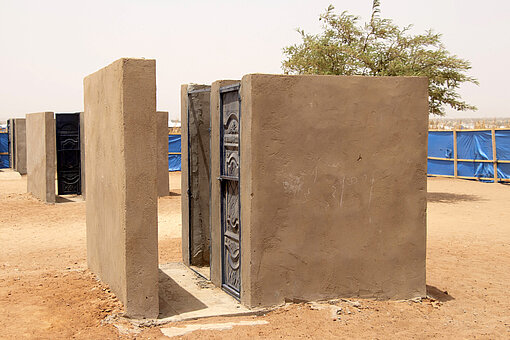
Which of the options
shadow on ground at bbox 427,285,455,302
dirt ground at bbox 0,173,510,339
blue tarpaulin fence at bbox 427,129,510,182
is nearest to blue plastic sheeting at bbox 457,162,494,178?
blue tarpaulin fence at bbox 427,129,510,182

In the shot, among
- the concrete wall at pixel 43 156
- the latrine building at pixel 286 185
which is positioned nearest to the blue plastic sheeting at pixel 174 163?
the concrete wall at pixel 43 156

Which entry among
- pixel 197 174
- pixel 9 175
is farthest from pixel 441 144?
pixel 9 175

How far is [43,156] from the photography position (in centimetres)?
1564

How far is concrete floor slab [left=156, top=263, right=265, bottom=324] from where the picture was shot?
584cm

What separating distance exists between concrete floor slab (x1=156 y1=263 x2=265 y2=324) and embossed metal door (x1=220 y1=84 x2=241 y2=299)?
0.21 meters

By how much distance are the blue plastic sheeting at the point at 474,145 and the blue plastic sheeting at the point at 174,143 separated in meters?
12.1

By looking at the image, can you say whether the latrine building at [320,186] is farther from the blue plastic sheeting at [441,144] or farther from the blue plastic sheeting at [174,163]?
the blue plastic sheeting at [174,163]

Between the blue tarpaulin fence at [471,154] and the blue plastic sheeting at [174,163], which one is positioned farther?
the blue plastic sheeting at [174,163]

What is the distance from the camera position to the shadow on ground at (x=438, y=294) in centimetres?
682

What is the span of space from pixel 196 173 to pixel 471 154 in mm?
16913

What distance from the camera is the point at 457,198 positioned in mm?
17078

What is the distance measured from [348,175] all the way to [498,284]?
298cm

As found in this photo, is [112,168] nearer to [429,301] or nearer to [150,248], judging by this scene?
[150,248]

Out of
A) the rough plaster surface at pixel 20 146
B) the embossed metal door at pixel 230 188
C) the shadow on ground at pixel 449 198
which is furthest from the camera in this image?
the rough plaster surface at pixel 20 146
